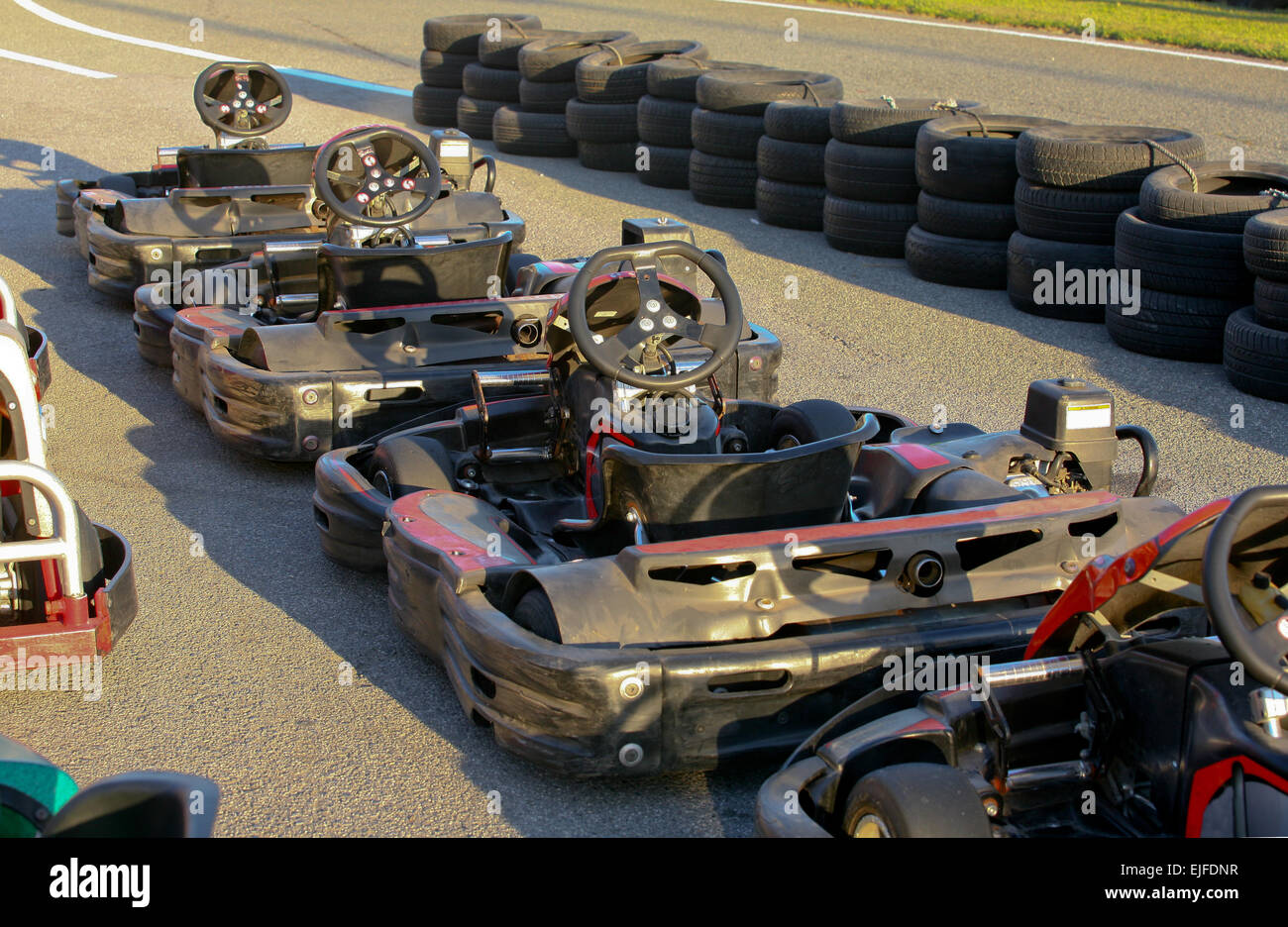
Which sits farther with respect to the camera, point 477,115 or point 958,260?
point 477,115

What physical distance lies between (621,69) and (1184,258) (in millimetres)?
5597

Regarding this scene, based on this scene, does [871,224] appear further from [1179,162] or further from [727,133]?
[1179,162]

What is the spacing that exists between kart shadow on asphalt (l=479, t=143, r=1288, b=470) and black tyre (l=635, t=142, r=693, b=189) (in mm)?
146

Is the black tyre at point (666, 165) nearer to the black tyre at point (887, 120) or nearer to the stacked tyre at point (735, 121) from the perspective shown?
the stacked tyre at point (735, 121)

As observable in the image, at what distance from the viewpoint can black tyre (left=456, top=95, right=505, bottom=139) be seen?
1269 cm

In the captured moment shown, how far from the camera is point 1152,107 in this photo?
1224 cm

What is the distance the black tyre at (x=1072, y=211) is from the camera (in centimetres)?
724

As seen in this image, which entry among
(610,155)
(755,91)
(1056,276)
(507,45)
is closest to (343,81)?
(507,45)

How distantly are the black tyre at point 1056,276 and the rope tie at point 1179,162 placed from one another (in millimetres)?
522

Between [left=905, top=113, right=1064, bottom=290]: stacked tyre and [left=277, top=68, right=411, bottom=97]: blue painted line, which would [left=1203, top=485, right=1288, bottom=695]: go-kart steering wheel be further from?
[left=277, top=68, right=411, bottom=97]: blue painted line

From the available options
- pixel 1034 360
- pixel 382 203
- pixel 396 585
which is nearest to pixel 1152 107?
pixel 1034 360

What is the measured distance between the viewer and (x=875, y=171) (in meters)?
8.61
